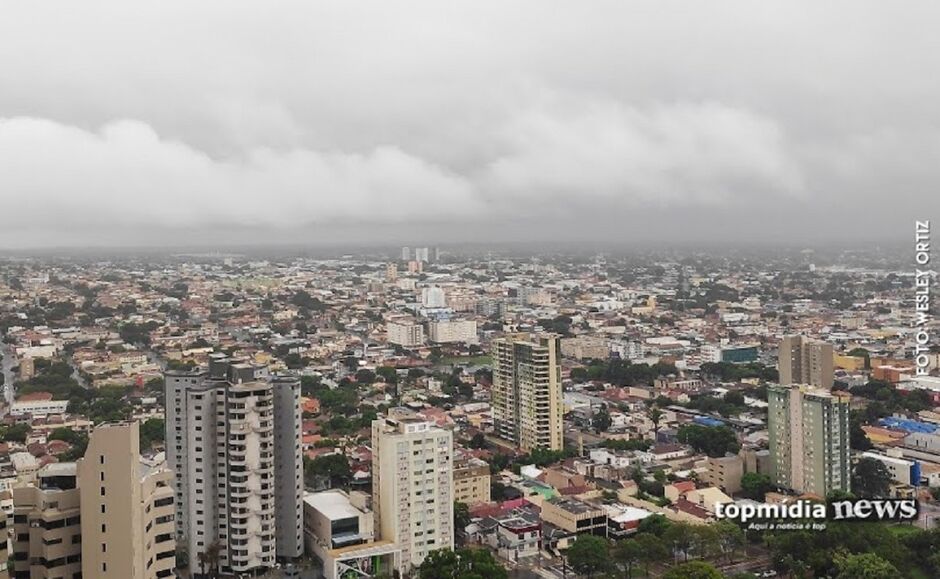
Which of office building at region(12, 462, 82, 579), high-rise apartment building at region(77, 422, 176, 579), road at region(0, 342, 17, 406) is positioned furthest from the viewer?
road at region(0, 342, 17, 406)

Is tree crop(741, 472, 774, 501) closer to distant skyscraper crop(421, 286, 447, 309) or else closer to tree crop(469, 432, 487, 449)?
tree crop(469, 432, 487, 449)

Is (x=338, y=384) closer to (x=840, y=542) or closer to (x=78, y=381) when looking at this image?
(x=78, y=381)

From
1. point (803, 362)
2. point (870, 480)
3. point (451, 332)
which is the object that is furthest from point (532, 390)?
point (451, 332)

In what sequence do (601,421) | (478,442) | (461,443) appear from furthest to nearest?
(601,421), (461,443), (478,442)

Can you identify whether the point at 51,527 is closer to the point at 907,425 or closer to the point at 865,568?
the point at 865,568

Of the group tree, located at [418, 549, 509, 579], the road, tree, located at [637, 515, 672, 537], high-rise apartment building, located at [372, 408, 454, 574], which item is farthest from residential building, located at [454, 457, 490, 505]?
the road
